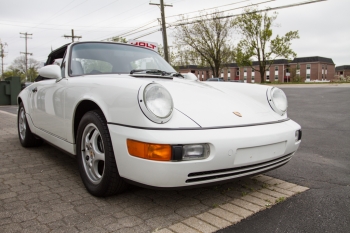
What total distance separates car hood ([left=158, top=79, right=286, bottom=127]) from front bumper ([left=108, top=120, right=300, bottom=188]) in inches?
4.6

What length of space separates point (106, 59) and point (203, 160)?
183 centimetres

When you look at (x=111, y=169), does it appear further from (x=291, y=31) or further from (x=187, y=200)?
(x=291, y=31)

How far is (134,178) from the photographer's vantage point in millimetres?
Result: 2080

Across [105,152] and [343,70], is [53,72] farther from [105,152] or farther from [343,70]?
[343,70]

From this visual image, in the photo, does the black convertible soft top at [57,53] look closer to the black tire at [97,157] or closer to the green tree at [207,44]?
the black tire at [97,157]

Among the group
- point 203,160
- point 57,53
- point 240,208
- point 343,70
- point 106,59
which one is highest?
point 343,70

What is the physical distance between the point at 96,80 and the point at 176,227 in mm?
1396

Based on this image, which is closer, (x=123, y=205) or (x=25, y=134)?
(x=123, y=205)

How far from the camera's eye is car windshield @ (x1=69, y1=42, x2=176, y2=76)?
3.16m

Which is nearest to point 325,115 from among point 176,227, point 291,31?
point 176,227

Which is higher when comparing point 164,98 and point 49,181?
point 164,98

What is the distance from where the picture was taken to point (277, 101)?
296 centimetres

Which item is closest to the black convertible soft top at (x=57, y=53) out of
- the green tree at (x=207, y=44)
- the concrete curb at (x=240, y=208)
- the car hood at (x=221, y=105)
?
the car hood at (x=221, y=105)

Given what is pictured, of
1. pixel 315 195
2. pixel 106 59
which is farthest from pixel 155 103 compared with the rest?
pixel 315 195
